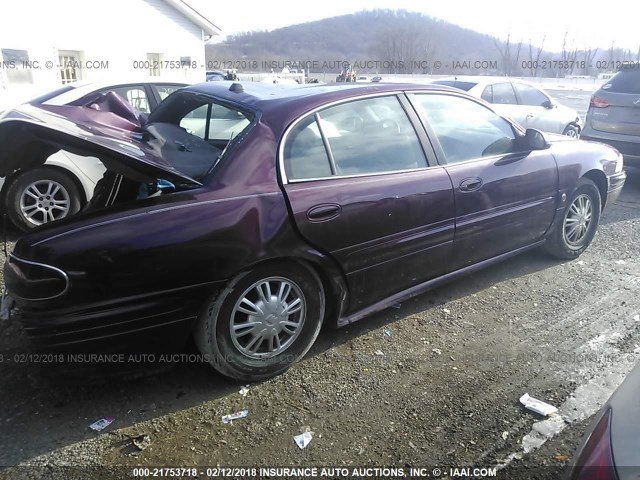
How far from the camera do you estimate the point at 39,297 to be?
234 centimetres

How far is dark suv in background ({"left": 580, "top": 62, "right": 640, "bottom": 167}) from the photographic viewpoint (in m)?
7.20

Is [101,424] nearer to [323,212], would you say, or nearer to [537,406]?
[323,212]


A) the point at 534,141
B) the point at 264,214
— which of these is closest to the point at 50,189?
the point at 264,214

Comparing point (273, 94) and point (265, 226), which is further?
point (273, 94)

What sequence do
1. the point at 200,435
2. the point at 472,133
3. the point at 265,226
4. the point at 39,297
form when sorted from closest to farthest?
the point at 39,297 → the point at 200,435 → the point at 265,226 → the point at 472,133

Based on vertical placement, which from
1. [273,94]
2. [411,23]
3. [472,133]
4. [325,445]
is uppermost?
[411,23]

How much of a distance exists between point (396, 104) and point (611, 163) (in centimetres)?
Result: 253

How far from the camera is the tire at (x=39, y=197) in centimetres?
494

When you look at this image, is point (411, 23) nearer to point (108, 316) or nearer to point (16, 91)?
point (16, 91)

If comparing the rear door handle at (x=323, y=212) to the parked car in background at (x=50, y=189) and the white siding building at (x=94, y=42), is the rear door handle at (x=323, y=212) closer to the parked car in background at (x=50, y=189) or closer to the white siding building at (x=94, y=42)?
the parked car in background at (x=50, y=189)

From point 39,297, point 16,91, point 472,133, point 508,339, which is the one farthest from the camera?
point 16,91

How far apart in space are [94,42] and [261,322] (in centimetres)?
1525

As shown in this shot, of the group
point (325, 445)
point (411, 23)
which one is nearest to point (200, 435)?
point (325, 445)

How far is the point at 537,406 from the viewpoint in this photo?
2.73 meters
